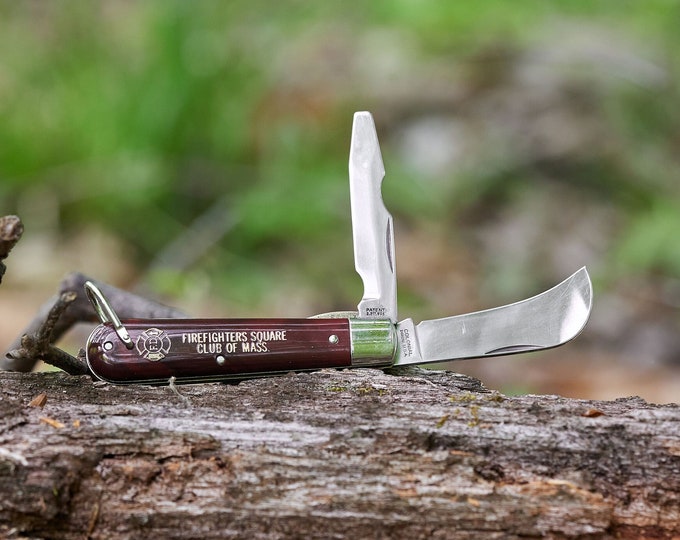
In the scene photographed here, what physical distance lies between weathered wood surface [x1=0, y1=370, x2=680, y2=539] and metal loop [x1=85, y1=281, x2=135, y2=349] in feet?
0.70

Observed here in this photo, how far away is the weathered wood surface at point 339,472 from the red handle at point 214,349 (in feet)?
0.58

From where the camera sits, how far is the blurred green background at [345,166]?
441 centimetres

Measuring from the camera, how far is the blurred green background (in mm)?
4410

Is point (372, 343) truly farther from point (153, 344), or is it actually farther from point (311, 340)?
point (153, 344)

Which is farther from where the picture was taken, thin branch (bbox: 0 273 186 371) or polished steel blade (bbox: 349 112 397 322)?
thin branch (bbox: 0 273 186 371)

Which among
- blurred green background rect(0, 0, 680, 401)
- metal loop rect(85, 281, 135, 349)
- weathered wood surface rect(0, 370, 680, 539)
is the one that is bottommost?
weathered wood surface rect(0, 370, 680, 539)

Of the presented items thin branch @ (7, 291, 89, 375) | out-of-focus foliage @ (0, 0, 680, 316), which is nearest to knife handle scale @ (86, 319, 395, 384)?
thin branch @ (7, 291, 89, 375)

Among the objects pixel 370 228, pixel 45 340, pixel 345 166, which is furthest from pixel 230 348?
pixel 345 166

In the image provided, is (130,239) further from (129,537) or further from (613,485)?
(613,485)

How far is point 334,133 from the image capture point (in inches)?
215

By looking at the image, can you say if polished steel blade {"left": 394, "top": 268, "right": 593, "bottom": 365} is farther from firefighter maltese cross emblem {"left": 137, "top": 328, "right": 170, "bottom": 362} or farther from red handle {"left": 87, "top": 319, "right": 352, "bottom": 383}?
firefighter maltese cross emblem {"left": 137, "top": 328, "right": 170, "bottom": 362}

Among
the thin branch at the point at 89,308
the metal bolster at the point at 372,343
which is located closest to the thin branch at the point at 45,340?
the thin branch at the point at 89,308

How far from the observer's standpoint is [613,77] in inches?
233

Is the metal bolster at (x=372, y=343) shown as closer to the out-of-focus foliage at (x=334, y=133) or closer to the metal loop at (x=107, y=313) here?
the metal loop at (x=107, y=313)
